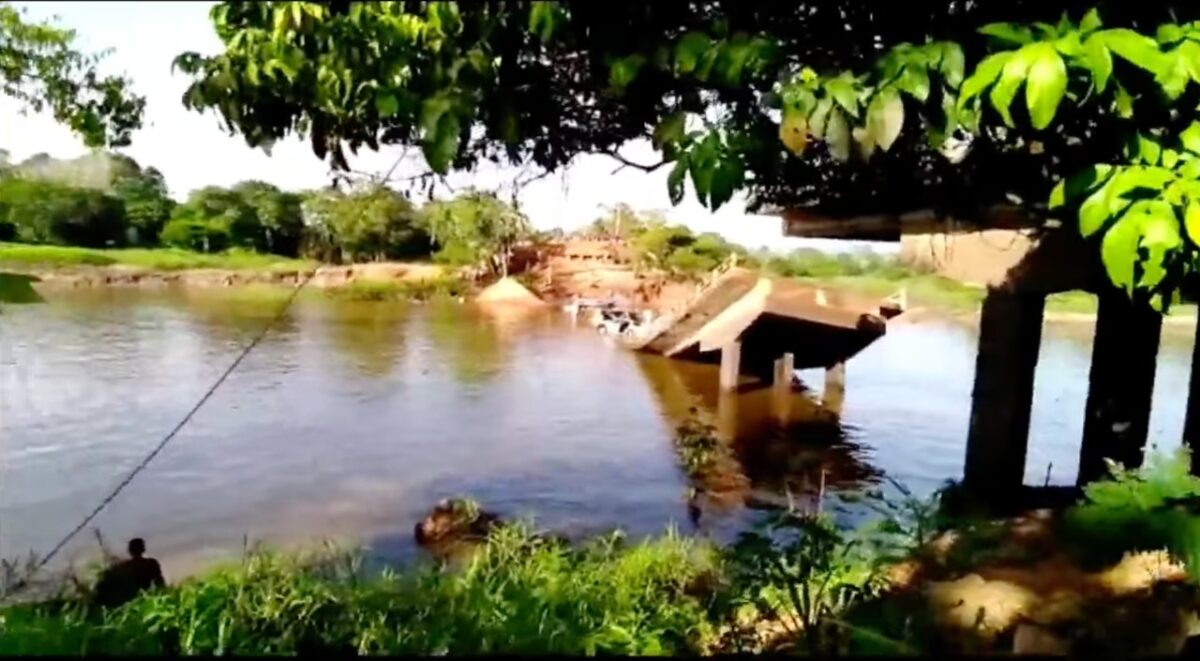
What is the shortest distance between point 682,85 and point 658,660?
1146 millimetres

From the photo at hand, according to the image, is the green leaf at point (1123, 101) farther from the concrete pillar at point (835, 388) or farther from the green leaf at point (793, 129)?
the concrete pillar at point (835, 388)

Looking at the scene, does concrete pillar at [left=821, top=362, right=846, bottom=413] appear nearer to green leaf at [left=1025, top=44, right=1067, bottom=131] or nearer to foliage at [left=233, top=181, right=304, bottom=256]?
foliage at [left=233, top=181, right=304, bottom=256]

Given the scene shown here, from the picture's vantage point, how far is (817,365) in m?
14.0

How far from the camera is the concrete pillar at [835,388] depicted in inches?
512

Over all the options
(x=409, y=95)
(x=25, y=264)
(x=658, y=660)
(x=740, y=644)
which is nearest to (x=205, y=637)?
(x=25, y=264)

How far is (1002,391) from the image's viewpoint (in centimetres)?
488

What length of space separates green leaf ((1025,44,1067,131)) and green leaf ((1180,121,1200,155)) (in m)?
0.39

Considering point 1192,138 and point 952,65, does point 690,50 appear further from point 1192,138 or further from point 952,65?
point 1192,138

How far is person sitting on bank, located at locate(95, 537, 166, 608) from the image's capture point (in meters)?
3.78

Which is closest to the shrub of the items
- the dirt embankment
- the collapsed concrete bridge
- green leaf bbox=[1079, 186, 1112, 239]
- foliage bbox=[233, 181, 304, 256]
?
foliage bbox=[233, 181, 304, 256]

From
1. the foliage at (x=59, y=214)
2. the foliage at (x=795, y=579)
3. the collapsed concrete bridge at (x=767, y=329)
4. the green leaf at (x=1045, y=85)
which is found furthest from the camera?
the collapsed concrete bridge at (x=767, y=329)

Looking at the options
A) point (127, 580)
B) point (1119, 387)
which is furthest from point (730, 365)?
point (127, 580)

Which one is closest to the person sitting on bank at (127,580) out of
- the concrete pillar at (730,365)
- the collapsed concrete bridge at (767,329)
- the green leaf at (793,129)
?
the green leaf at (793,129)

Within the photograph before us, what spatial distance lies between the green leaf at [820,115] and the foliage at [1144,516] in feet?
4.18
